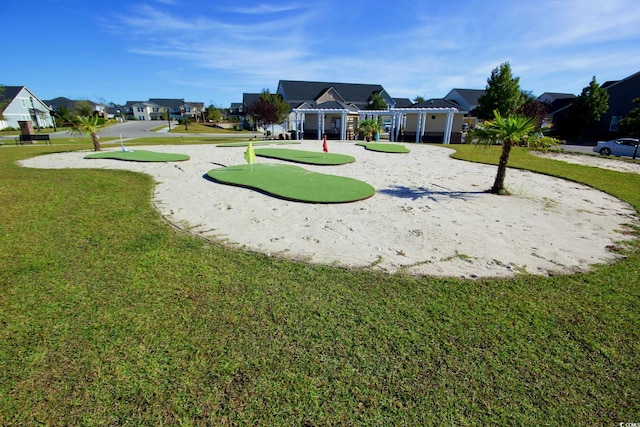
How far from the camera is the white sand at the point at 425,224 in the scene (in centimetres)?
506

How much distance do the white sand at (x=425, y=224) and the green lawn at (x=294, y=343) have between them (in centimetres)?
50

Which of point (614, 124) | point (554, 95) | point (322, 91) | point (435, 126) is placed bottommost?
point (435, 126)

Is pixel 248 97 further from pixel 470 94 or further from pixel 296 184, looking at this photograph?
pixel 296 184

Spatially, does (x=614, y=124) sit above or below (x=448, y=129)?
above

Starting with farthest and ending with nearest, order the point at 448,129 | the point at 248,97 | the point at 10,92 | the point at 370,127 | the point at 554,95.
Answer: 1. the point at 248,97
2. the point at 554,95
3. the point at 10,92
4. the point at 370,127
5. the point at 448,129

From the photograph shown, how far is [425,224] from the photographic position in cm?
669

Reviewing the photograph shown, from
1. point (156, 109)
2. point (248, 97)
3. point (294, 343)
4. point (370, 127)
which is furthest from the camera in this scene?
point (156, 109)

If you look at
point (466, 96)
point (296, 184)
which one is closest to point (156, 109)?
point (466, 96)

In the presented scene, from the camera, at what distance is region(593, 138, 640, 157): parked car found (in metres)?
22.2

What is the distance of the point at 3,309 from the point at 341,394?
399 centimetres

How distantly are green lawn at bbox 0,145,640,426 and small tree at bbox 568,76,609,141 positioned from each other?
3991 centimetres

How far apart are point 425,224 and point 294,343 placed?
4577mm

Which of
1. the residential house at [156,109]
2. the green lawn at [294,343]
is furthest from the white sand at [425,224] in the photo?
the residential house at [156,109]

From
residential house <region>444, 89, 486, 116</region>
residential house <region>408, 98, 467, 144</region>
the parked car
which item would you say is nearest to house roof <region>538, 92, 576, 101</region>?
residential house <region>444, 89, 486, 116</region>
